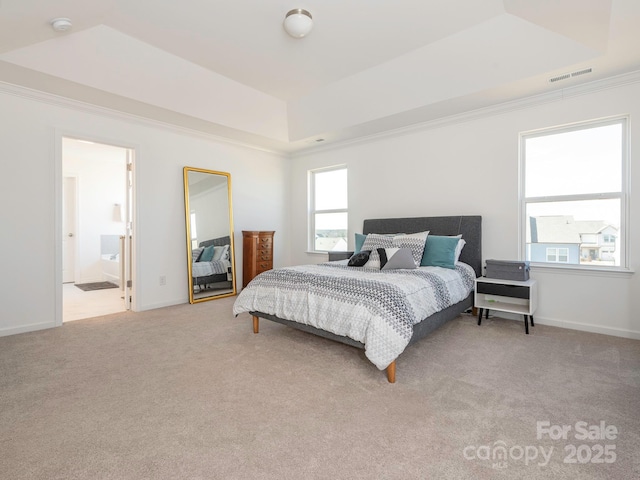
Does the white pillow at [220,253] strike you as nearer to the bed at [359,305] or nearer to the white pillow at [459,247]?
the bed at [359,305]

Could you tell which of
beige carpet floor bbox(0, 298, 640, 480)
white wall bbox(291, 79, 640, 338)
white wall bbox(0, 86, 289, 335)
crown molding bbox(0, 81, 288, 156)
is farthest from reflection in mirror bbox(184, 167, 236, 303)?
white wall bbox(291, 79, 640, 338)

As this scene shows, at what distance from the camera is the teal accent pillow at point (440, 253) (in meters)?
3.48

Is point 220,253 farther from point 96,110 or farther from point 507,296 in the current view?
point 507,296

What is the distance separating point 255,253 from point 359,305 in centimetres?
303

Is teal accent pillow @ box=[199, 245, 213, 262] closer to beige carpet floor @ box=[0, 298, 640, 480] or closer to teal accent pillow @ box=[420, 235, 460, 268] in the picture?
beige carpet floor @ box=[0, 298, 640, 480]

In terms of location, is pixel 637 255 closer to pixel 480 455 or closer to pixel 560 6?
pixel 560 6

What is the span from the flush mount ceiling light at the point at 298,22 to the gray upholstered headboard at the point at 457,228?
8.29 feet

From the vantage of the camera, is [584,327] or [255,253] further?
[255,253]

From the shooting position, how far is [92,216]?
6.82 m

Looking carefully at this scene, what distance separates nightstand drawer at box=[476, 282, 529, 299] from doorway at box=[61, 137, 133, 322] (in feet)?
18.9

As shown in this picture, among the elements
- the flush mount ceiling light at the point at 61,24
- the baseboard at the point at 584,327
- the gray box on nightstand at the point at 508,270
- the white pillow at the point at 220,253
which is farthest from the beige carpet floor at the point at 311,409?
the flush mount ceiling light at the point at 61,24

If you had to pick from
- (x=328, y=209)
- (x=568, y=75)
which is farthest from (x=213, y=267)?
(x=568, y=75)

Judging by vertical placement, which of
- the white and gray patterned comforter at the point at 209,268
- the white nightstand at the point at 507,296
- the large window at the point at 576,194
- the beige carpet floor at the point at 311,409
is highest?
the large window at the point at 576,194

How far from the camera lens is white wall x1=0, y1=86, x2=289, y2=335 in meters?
3.22
